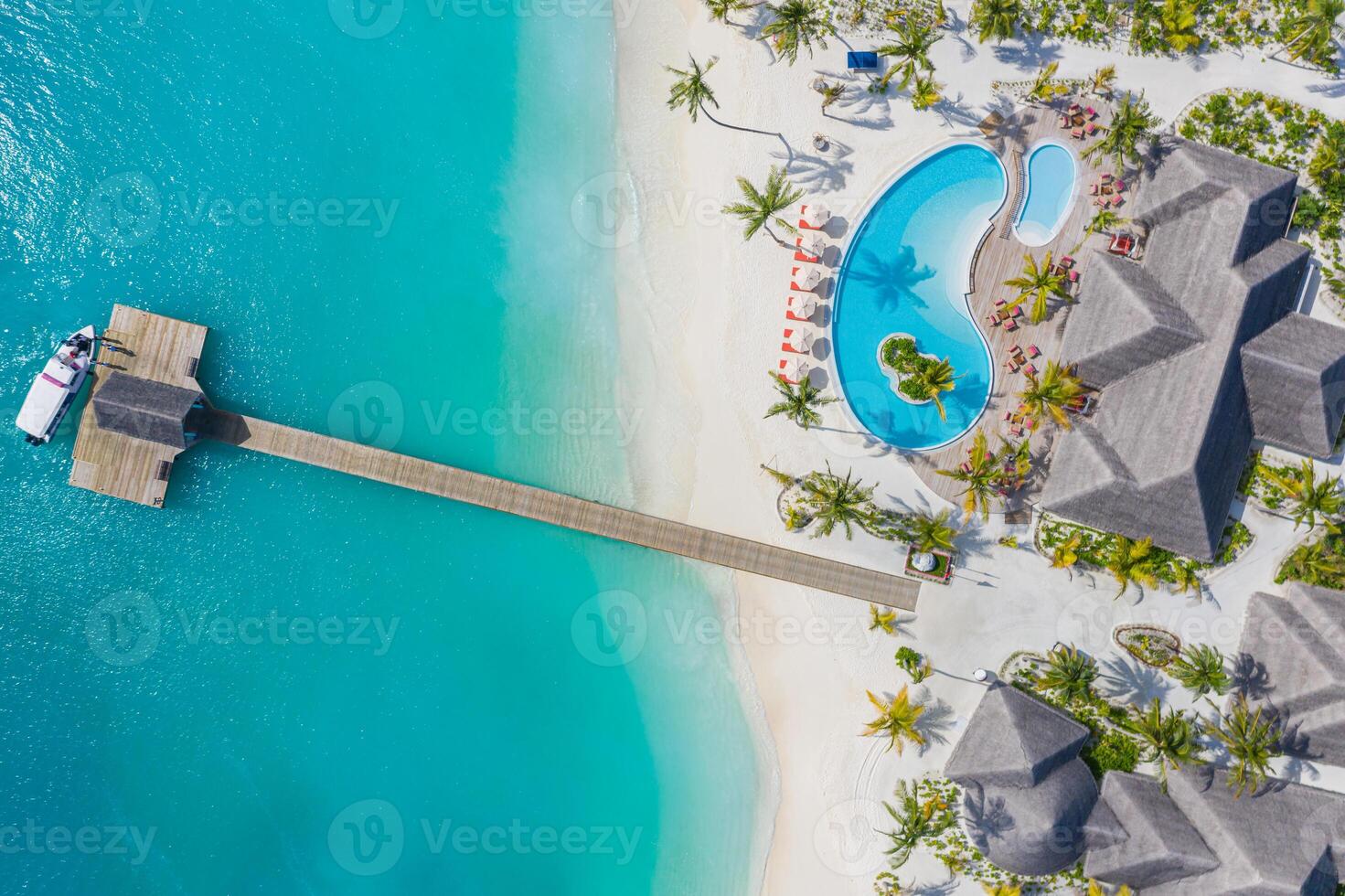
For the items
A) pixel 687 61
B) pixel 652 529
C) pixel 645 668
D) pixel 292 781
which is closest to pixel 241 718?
pixel 292 781

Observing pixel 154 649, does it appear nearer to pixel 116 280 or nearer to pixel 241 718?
pixel 241 718

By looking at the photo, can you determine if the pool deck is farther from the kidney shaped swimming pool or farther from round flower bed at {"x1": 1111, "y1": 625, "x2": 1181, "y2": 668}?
round flower bed at {"x1": 1111, "y1": 625, "x2": 1181, "y2": 668}

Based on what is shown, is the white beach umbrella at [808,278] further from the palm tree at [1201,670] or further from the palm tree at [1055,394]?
the palm tree at [1201,670]

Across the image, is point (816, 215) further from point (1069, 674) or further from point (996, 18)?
point (1069, 674)

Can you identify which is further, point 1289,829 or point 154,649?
point 154,649

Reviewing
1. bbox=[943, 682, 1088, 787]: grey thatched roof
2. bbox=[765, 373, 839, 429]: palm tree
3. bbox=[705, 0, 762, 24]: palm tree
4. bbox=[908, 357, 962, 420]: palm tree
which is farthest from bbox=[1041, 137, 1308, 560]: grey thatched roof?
bbox=[705, 0, 762, 24]: palm tree
